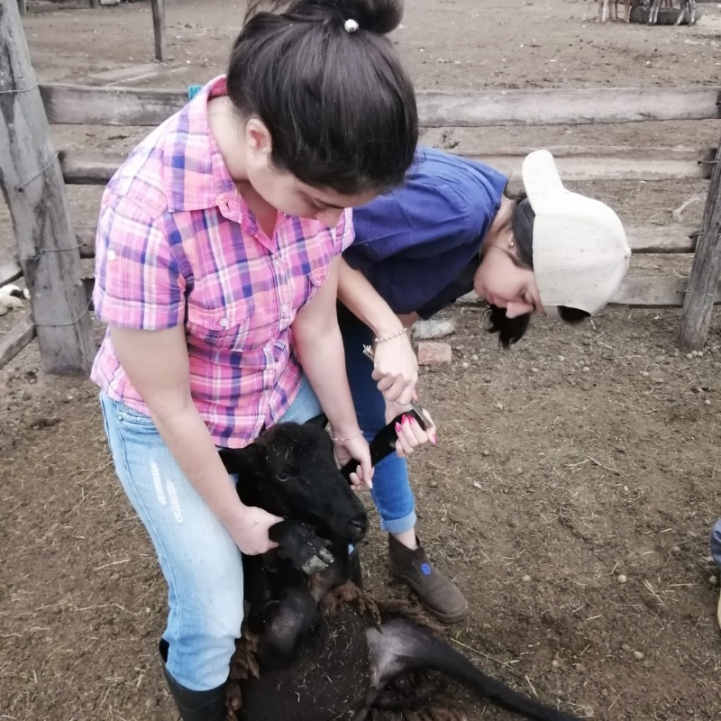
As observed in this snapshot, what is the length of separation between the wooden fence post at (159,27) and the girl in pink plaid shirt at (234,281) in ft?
30.3

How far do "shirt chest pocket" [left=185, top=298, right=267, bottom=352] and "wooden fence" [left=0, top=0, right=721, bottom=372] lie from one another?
2.33m

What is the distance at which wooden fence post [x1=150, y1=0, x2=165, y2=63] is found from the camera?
960cm

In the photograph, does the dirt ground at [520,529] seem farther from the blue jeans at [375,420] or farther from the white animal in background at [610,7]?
the white animal in background at [610,7]

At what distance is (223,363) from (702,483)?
2.48 metres

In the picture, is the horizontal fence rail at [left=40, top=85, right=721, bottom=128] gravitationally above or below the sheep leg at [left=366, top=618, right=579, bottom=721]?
above

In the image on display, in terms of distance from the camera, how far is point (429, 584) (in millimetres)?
2662

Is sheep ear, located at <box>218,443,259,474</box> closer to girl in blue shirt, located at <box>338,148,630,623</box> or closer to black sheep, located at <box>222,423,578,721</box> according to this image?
black sheep, located at <box>222,423,578,721</box>

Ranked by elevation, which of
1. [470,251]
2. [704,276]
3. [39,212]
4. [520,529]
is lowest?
[520,529]

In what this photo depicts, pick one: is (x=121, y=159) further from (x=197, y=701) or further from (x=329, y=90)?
(x=329, y=90)

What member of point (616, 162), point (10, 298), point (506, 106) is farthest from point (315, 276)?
point (10, 298)

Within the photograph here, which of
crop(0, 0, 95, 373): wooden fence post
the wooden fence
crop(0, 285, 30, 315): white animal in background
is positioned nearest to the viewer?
crop(0, 0, 95, 373): wooden fence post

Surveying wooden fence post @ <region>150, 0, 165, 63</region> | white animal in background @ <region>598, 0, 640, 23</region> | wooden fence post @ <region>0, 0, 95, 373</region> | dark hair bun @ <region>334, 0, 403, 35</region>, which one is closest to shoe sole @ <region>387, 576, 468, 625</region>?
dark hair bun @ <region>334, 0, 403, 35</region>

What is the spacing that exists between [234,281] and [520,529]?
200 centimetres

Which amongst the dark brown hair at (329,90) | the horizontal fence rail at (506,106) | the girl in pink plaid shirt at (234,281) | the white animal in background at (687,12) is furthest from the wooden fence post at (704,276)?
the white animal in background at (687,12)
